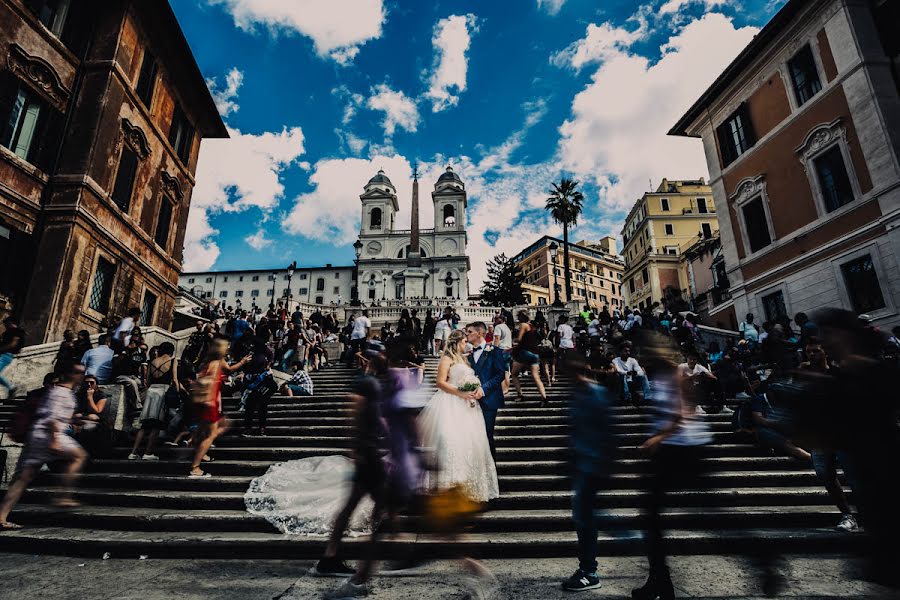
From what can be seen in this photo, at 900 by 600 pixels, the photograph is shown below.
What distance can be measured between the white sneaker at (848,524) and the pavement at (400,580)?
0.78m

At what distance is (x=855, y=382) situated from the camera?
2.76 metres

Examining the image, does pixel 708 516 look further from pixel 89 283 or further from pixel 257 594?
pixel 89 283

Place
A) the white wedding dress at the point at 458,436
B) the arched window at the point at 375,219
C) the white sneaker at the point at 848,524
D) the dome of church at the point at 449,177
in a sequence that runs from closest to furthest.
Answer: the white wedding dress at the point at 458,436, the white sneaker at the point at 848,524, the arched window at the point at 375,219, the dome of church at the point at 449,177

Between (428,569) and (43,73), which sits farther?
(43,73)

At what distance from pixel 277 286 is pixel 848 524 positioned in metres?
80.2

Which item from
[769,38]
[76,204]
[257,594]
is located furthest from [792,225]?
[76,204]

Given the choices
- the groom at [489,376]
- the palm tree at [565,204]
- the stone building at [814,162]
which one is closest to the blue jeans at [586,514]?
the groom at [489,376]

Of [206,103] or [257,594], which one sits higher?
[206,103]

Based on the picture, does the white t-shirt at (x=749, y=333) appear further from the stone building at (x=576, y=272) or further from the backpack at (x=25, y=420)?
the stone building at (x=576, y=272)

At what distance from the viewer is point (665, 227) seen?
47875 mm

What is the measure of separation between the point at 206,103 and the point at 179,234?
259 inches

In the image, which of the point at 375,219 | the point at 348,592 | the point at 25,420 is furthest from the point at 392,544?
the point at 375,219

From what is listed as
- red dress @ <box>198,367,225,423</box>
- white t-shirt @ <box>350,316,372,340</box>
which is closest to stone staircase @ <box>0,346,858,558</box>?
red dress @ <box>198,367,225,423</box>

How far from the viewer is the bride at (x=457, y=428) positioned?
409 cm
